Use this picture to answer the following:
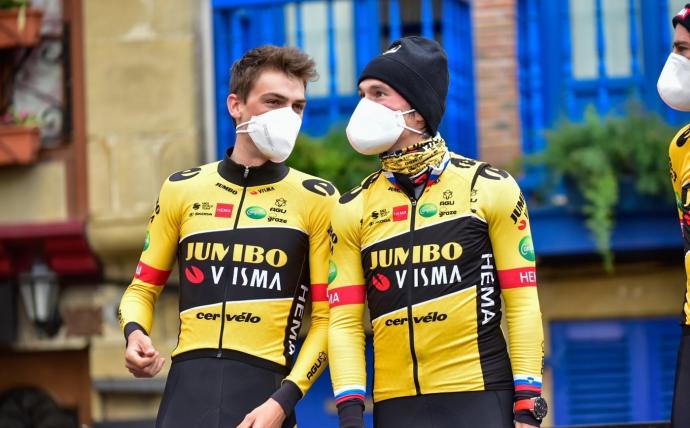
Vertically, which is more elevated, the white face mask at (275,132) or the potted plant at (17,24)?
the potted plant at (17,24)

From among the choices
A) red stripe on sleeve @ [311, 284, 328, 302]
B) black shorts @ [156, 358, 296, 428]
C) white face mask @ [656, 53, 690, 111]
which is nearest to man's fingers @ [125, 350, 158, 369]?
black shorts @ [156, 358, 296, 428]

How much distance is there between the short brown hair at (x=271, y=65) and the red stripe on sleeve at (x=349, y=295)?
1.04 meters

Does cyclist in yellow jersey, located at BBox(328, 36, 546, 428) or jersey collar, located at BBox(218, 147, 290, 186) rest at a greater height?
jersey collar, located at BBox(218, 147, 290, 186)

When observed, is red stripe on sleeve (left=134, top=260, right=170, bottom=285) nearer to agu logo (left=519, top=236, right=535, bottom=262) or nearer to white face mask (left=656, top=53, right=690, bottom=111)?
agu logo (left=519, top=236, right=535, bottom=262)

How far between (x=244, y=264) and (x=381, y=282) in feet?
2.21

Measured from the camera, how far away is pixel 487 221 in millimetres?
5645

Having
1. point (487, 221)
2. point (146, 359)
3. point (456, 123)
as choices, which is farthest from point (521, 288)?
point (456, 123)

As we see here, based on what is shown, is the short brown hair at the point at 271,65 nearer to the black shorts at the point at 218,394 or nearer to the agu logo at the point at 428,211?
the agu logo at the point at 428,211

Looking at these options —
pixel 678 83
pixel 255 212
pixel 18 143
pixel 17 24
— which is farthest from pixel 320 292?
pixel 17 24

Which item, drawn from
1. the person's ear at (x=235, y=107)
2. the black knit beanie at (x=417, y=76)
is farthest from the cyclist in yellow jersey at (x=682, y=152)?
the person's ear at (x=235, y=107)

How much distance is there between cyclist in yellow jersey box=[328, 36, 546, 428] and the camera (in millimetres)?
5531

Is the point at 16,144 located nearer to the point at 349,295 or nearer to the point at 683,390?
the point at 349,295

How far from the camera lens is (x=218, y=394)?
597cm

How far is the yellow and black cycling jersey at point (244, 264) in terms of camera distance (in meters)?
6.03
